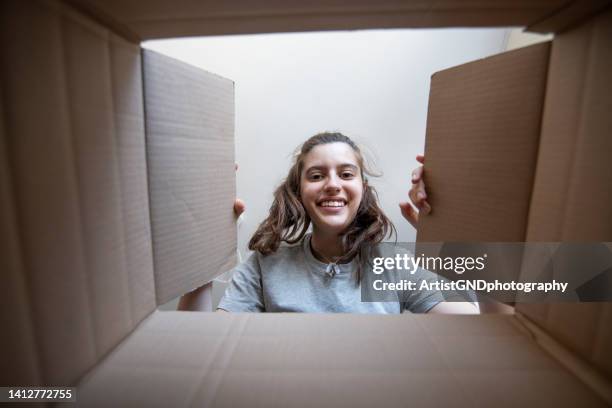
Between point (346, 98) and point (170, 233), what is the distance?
0.78 metres

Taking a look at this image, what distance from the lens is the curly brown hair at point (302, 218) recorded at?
93 cm

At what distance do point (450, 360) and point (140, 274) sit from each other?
11.3 inches

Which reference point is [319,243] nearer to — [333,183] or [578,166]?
[333,183]

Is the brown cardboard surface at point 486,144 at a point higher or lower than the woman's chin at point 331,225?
higher

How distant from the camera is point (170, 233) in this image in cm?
38

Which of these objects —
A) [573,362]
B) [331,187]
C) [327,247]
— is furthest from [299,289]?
[573,362]

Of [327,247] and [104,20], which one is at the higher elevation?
[104,20]

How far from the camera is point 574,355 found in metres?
0.28

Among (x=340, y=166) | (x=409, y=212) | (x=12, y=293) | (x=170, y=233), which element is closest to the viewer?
(x=12, y=293)

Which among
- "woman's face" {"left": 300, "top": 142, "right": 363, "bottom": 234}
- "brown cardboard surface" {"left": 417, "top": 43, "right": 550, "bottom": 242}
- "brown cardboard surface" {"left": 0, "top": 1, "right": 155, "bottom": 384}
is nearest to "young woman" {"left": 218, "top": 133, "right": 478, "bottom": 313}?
"woman's face" {"left": 300, "top": 142, "right": 363, "bottom": 234}

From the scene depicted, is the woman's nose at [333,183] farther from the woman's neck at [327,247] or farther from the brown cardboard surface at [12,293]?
the brown cardboard surface at [12,293]

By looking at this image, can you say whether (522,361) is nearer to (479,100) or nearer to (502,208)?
(502,208)

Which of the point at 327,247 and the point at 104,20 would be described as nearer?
the point at 104,20

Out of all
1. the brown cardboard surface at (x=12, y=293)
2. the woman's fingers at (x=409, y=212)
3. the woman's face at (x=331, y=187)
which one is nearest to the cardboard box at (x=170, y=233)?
the brown cardboard surface at (x=12, y=293)
